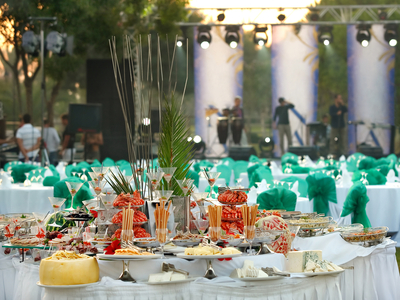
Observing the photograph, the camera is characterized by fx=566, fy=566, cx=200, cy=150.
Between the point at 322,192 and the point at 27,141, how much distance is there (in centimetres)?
863

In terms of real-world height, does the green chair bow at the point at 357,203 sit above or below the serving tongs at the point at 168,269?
above

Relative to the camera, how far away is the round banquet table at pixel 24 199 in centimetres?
677

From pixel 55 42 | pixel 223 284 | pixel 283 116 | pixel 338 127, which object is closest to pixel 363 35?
pixel 338 127

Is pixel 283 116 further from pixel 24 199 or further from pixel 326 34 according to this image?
pixel 24 199

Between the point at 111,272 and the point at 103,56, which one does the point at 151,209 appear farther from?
the point at 103,56

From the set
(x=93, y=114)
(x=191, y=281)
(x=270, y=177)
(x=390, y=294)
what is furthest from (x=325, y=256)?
(x=93, y=114)

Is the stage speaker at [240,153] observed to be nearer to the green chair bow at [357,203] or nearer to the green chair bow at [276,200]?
the green chair bow at [276,200]

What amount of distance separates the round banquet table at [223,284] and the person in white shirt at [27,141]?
909cm

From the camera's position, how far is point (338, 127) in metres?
15.7

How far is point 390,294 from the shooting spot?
359 cm

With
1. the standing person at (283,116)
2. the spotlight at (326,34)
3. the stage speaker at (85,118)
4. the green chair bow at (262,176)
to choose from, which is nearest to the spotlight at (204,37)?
the standing person at (283,116)

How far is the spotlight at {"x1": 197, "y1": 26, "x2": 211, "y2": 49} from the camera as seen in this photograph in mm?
14547

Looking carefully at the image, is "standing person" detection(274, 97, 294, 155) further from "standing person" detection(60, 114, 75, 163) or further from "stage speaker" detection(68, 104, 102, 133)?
"standing person" detection(60, 114, 75, 163)

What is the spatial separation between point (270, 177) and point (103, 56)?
8.93 metres
